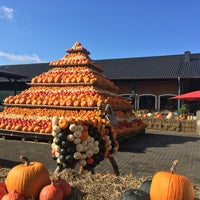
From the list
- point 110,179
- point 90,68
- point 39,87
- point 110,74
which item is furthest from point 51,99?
point 110,74

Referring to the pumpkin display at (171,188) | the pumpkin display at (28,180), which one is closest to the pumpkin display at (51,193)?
the pumpkin display at (28,180)

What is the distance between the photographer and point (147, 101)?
2875 centimetres

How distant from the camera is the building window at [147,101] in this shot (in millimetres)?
28453

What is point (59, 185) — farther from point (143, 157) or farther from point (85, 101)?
point (85, 101)

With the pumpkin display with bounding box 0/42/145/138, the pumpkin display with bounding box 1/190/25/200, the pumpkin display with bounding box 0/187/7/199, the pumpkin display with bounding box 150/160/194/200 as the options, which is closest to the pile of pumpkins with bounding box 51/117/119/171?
the pumpkin display with bounding box 0/187/7/199

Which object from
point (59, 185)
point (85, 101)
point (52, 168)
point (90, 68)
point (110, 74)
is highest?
point (110, 74)

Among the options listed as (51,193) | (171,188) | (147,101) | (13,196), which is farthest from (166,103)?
(13,196)

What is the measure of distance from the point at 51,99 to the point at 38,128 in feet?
6.14

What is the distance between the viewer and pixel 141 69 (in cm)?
3164

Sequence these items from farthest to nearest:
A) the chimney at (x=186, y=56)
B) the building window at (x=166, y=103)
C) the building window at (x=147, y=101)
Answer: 1. the chimney at (x=186, y=56)
2. the building window at (x=147, y=101)
3. the building window at (x=166, y=103)

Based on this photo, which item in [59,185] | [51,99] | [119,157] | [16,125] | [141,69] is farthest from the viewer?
[141,69]

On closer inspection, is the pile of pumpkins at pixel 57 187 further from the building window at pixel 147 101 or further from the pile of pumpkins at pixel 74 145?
the building window at pixel 147 101

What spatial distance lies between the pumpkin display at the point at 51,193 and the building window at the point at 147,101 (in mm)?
25990

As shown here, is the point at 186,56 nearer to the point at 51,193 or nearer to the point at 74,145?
the point at 74,145
